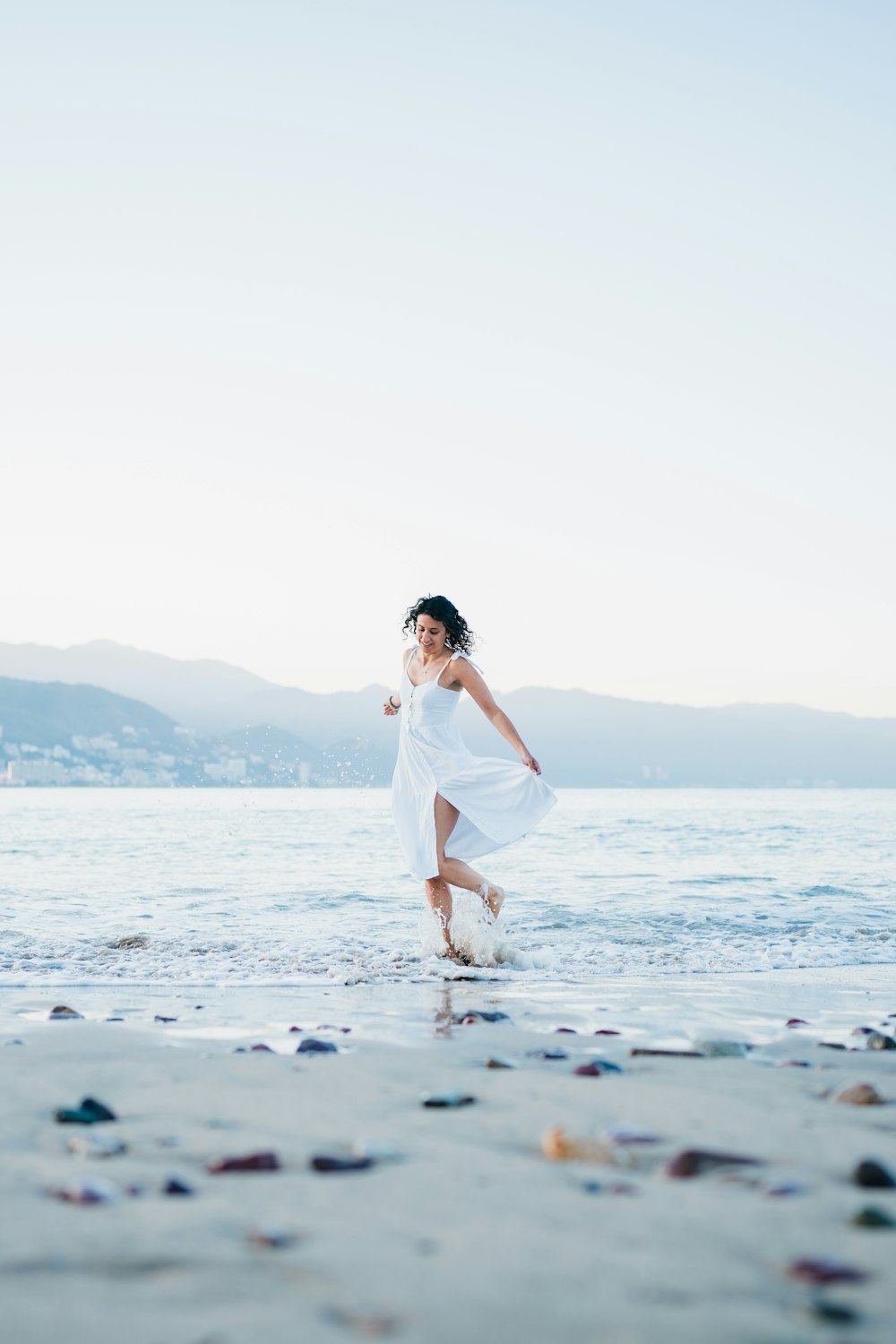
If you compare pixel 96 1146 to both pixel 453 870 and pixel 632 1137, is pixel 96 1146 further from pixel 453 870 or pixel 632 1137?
pixel 453 870

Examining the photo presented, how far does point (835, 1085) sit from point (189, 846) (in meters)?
17.6

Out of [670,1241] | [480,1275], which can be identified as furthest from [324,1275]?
[670,1241]

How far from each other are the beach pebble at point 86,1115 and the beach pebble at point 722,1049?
2.32 meters

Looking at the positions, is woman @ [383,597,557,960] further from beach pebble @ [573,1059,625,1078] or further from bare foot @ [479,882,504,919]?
beach pebble @ [573,1059,625,1078]

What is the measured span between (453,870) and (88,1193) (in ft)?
20.1

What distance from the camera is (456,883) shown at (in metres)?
8.62

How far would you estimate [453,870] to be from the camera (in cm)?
866

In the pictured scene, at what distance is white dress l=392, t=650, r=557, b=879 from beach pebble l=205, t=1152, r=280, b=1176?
5856 millimetres

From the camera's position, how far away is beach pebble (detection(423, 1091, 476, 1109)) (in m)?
3.60

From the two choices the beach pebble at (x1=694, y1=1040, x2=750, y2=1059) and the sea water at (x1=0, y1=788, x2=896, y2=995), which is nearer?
the beach pebble at (x1=694, y1=1040, x2=750, y2=1059)

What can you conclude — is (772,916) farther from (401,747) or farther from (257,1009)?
(257,1009)

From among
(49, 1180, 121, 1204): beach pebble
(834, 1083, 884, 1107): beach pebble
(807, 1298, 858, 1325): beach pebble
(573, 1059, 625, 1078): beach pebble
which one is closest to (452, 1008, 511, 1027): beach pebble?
(573, 1059, 625, 1078): beach pebble

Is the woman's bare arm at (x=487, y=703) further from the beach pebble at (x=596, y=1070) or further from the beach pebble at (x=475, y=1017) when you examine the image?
the beach pebble at (x=596, y=1070)

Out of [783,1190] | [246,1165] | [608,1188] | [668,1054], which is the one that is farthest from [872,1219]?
[668,1054]
